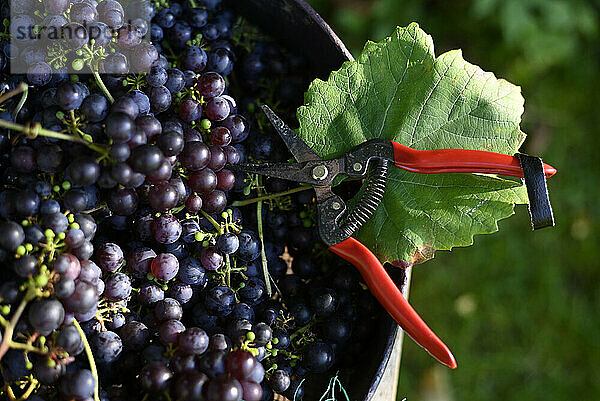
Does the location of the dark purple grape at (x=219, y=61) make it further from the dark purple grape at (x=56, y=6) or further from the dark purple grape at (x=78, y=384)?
the dark purple grape at (x=78, y=384)

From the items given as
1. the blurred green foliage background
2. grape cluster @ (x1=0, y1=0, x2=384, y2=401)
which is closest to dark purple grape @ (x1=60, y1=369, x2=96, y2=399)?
grape cluster @ (x1=0, y1=0, x2=384, y2=401)

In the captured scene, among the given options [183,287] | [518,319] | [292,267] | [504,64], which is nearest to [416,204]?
[292,267]

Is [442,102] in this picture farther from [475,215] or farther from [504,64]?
[504,64]

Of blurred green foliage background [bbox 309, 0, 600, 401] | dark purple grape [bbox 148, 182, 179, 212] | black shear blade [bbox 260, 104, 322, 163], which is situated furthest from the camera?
blurred green foliage background [bbox 309, 0, 600, 401]

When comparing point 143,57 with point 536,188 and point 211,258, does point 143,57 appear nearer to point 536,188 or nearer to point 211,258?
point 211,258

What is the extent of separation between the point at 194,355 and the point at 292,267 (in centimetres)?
22

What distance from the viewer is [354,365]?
81 centimetres

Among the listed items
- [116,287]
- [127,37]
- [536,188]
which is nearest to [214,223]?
[116,287]

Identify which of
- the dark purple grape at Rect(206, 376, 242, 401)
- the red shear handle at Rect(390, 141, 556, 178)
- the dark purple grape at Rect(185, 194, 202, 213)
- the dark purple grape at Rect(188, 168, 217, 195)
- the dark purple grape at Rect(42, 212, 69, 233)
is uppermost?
the red shear handle at Rect(390, 141, 556, 178)

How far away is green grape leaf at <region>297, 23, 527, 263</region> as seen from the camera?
761 millimetres

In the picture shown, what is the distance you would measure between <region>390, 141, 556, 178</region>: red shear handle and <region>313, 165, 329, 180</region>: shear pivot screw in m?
0.10

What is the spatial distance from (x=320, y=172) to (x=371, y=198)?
0.23ft

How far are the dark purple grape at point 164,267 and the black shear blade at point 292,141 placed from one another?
199mm

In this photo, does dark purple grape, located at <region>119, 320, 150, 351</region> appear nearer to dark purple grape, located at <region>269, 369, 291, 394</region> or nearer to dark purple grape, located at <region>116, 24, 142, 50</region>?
dark purple grape, located at <region>269, 369, 291, 394</region>
